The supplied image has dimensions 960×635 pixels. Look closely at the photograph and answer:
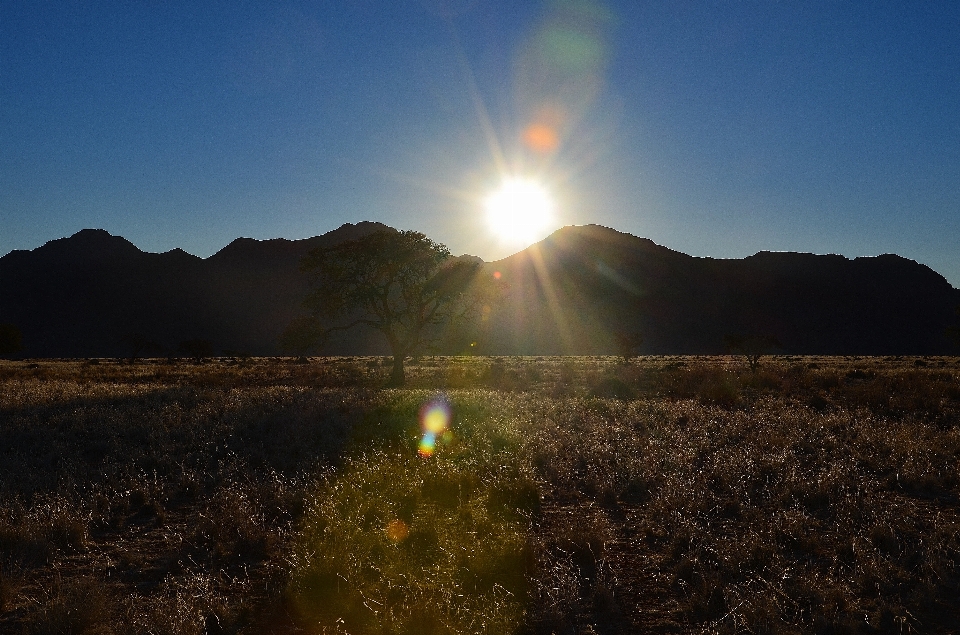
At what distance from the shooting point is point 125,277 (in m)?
140

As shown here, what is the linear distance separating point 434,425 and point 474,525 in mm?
7555

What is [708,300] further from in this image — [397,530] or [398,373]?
[397,530]

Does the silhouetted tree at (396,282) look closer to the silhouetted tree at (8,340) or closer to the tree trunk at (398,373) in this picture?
the tree trunk at (398,373)

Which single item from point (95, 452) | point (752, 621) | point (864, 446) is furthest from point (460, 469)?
point (864, 446)

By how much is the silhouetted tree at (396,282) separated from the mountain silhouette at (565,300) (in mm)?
69395

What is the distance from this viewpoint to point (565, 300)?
131 meters

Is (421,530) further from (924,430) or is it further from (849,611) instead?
(924,430)

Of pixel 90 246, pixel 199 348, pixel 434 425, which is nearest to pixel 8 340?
pixel 199 348

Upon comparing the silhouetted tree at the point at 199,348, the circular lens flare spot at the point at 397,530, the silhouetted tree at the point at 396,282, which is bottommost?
the circular lens flare spot at the point at 397,530

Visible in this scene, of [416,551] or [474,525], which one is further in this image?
[474,525]

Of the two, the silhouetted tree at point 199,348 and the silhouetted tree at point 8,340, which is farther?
Answer: the silhouetted tree at point 199,348

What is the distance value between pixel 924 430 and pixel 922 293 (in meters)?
160

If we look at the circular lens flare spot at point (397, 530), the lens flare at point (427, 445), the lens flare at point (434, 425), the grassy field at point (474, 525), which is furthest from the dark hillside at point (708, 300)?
the circular lens flare spot at point (397, 530)

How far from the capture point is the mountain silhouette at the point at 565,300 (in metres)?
120
